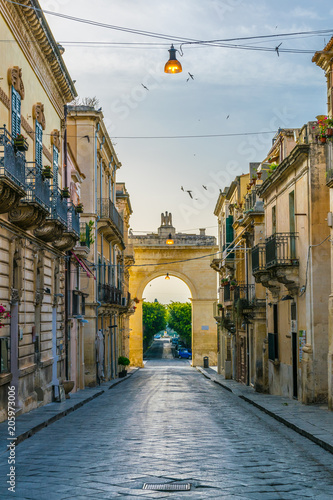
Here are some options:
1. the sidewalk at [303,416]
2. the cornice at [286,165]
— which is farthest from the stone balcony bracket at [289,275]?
the sidewalk at [303,416]

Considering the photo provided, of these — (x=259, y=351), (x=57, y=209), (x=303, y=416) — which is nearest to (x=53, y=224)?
(x=57, y=209)

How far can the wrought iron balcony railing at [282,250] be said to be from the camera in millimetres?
20450

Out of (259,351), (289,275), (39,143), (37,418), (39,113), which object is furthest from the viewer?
(259,351)

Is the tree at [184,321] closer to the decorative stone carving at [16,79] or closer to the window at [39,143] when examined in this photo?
the window at [39,143]

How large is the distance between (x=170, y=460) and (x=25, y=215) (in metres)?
6.69

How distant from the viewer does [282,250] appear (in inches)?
831

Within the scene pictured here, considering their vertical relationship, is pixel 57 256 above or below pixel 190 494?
above

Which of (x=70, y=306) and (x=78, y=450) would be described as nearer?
(x=78, y=450)

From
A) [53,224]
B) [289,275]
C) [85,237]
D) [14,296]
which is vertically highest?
[85,237]

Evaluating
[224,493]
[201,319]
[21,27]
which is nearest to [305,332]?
[21,27]

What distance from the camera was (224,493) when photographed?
7.68 meters

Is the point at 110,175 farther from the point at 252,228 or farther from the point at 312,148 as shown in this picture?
the point at 312,148

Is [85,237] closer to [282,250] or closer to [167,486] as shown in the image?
[282,250]

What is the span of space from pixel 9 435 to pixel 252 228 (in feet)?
64.8
